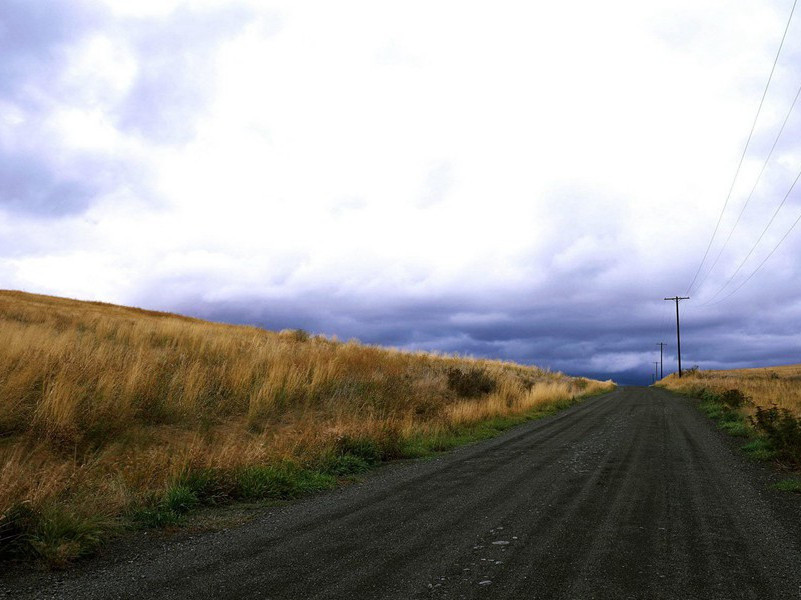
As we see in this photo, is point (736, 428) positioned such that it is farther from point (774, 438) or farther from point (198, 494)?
point (198, 494)

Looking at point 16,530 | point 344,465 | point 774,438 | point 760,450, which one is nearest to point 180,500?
point 16,530

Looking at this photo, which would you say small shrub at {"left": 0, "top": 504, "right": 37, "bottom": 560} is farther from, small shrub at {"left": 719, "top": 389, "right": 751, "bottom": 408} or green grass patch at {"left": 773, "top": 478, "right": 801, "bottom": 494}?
small shrub at {"left": 719, "top": 389, "right": 751, "bottom": 408}

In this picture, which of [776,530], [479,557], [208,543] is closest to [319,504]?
[208,543]

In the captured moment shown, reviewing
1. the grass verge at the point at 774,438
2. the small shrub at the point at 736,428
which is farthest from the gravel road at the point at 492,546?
the small shrub at the point at 736,428

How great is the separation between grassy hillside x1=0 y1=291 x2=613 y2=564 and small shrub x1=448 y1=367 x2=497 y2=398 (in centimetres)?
313

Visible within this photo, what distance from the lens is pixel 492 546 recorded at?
5090 mm

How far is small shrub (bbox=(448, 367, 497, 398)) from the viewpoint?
22.1 meters

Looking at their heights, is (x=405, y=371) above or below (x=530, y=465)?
above

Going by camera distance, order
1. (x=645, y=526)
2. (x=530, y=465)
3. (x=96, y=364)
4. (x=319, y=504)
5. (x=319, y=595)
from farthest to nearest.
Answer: (x=96, y=364) → (x=530, y=465) → (x=319, y=504) → (x=645, y=526) → (x=319, y=595)

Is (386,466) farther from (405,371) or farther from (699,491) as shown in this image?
(405,371)

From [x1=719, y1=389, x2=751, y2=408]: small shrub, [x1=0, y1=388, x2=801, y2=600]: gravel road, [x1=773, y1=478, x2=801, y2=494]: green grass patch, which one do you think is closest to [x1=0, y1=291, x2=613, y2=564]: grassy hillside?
[x1=0, y1=388, x2=801, y2=600]: gravel road

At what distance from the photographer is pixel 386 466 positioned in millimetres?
9953

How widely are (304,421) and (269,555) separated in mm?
7779

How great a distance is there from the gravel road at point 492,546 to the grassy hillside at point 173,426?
0.77 meters
